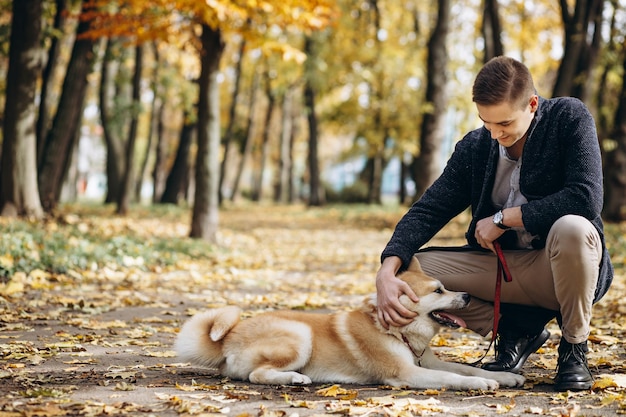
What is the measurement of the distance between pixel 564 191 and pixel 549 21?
23.6 m

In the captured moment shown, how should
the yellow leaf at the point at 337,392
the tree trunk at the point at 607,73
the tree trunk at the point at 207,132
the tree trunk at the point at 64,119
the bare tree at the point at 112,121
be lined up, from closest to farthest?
the yellow leaf at the point at 337,392
the tree trunk at the point at 207,132
the tree trunk at the point at 64,119
the tree trunk at the point at 607,73
the bare tree at the point at 112,121

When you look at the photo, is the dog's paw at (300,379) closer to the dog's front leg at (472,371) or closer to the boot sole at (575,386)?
the dog's front leg at (472,371)

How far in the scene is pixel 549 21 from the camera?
1022 inches

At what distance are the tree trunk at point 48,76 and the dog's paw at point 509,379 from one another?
13095 mm

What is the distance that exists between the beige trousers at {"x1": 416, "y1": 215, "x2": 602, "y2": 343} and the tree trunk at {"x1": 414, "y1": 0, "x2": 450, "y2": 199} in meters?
13.7

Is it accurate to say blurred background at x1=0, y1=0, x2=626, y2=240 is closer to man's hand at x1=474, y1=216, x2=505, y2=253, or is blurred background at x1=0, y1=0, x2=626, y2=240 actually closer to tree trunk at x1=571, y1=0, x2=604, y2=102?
tree trunk at x1=571, y1=0, x2=604, y2=102

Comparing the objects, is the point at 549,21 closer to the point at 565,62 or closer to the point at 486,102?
the point at 565,62

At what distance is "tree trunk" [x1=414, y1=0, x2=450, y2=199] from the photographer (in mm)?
18469

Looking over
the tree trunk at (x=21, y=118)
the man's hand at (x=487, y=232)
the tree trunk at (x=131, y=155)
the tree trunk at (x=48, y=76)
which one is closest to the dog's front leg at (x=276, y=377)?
the man's hand at (x=487, y=232)

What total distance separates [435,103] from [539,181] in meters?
14.8

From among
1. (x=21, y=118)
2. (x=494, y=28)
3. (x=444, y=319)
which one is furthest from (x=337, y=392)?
Answer: (x=494, y=28)

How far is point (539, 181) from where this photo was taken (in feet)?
14.4

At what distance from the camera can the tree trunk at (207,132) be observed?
13.3 metres

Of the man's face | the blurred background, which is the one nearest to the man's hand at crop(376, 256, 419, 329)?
the man's face
